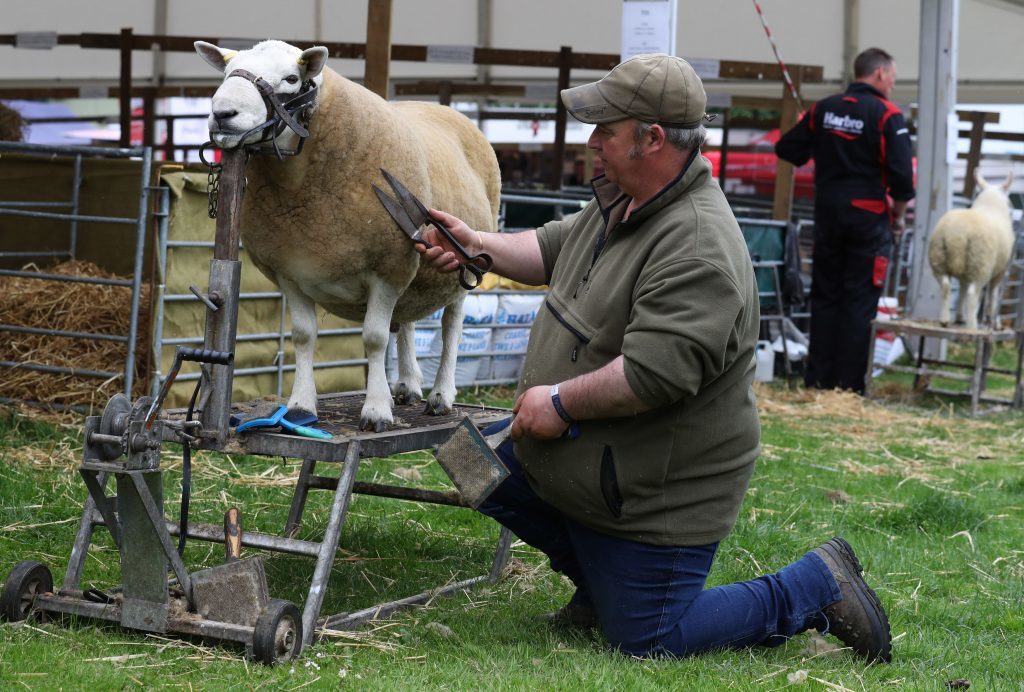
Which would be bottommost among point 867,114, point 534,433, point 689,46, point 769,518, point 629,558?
point 769,518

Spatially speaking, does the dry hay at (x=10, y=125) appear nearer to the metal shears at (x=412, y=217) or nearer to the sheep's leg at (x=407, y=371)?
the sheep's leg at (x=407, y=371)

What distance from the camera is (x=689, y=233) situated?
2949 millimetres

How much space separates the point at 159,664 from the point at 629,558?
1.19 m

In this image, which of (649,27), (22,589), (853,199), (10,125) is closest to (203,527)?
(22,589)

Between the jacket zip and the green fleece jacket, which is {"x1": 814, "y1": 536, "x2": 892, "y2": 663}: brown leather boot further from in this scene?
the jacket zip

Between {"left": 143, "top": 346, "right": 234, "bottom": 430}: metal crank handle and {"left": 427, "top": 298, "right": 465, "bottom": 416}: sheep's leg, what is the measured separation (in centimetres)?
97

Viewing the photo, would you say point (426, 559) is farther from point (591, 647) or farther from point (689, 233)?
point (689, 233)

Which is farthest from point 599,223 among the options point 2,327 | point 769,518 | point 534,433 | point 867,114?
point 867,114

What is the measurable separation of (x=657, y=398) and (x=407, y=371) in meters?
1.41

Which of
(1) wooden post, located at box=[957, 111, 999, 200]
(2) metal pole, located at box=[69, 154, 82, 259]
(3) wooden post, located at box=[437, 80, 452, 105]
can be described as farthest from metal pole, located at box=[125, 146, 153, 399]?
(1) wooden post, located at box=[957, 111, 999, 200]

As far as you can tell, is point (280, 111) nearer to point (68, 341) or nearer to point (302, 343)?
point (302, 343)

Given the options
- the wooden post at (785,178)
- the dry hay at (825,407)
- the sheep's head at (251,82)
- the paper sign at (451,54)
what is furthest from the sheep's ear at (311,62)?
the wooden post at (785,178)

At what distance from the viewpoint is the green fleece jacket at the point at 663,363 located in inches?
113

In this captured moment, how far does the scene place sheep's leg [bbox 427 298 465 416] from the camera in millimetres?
3891
